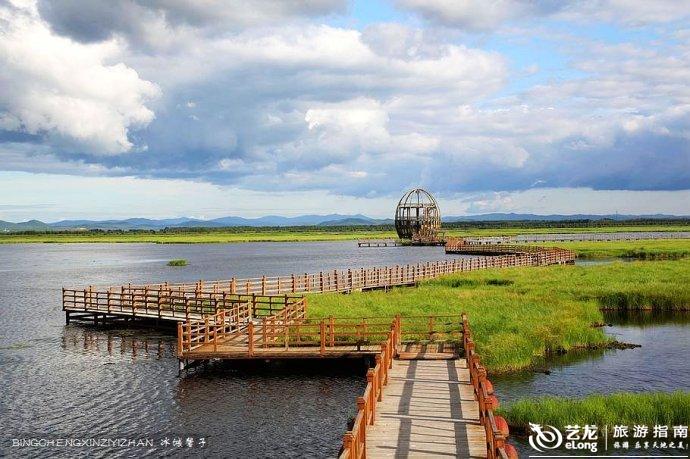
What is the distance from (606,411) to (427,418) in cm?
711

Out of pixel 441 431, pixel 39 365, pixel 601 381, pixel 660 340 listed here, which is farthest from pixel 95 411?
pixel 660 340

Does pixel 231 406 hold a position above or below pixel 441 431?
below

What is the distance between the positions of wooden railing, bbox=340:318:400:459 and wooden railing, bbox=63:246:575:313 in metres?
19.9

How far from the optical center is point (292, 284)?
50.4 m

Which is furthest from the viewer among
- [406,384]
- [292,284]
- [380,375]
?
[292,284]

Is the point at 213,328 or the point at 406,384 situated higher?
the point at 406,384

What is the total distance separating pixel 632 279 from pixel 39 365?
44131 mm

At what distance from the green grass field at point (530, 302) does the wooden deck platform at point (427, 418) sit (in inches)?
298

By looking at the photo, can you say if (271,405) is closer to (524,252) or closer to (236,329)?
(236,329)

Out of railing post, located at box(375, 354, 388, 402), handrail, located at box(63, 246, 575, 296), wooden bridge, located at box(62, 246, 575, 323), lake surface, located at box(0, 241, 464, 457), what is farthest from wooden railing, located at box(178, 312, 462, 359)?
handrail, located at box(63, 246, 575, 296)

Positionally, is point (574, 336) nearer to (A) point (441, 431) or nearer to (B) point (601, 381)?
(B) point (601, 381)

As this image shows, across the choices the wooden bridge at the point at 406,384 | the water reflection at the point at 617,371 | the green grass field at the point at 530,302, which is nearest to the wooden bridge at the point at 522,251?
the green grass field at the point at 530,302

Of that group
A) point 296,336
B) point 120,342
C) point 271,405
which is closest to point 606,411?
point 271,405

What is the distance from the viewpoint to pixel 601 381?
25984mm
